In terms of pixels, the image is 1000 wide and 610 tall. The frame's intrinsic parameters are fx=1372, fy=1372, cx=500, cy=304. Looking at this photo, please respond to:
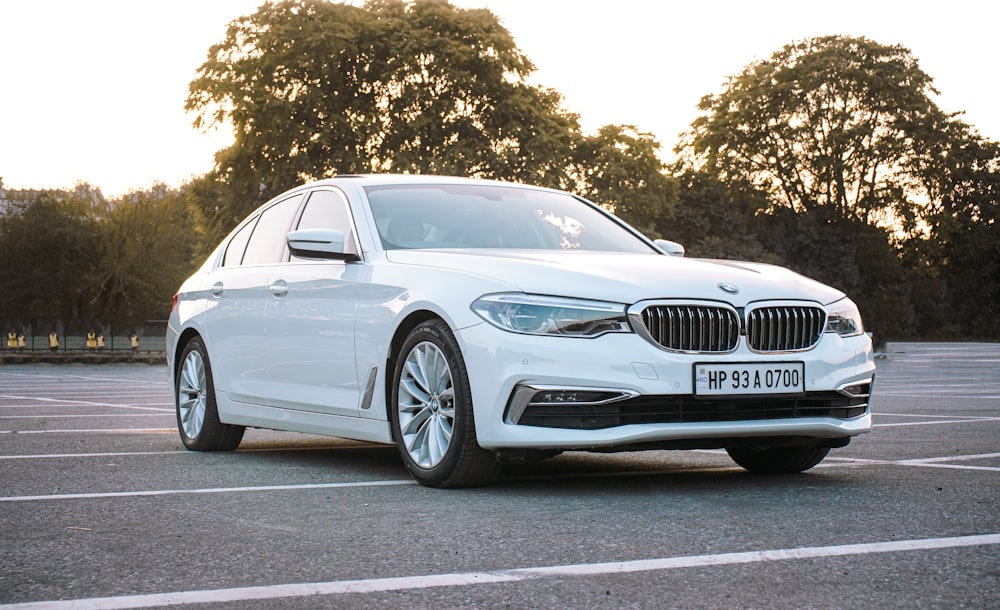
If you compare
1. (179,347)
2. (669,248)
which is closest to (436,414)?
(669,248)

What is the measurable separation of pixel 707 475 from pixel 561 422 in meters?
1.39

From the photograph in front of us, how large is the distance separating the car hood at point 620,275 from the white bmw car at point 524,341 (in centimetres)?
1

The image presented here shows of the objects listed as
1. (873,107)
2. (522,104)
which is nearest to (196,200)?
(522,104)

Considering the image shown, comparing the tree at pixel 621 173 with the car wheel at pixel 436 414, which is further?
the tree at pixel 621 173

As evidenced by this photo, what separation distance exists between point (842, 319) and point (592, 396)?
1473 millimetres

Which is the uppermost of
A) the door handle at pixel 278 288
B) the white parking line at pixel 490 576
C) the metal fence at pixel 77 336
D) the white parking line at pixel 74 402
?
the door handle at pixel 278 288

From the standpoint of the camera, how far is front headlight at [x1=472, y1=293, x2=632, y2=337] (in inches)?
235

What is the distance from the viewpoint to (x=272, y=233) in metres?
8.66

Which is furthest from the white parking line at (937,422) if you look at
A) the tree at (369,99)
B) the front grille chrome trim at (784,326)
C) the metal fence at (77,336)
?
the metal fence at (77,336)

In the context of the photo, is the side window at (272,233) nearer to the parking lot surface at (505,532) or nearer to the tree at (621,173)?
the parking lot surface at (505,532)

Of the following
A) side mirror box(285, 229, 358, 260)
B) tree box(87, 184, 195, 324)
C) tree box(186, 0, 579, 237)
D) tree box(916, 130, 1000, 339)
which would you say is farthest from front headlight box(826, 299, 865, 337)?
tree box(87, 184, 195, 324)

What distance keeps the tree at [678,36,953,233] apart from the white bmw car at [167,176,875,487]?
47469mm

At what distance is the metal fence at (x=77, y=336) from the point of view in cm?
4972

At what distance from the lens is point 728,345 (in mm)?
6145
